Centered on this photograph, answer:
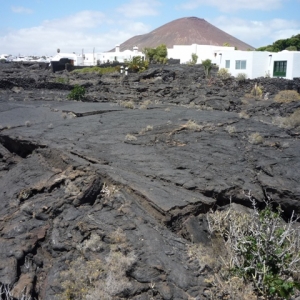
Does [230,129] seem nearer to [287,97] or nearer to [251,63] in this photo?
[287,97]

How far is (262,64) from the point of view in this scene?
135 feet

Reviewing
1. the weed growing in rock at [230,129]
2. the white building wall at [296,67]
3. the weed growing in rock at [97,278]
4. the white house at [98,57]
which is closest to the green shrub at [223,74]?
the white building wall at [296,67]

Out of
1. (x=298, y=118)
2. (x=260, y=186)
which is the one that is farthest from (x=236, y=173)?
(x=298, y=118)

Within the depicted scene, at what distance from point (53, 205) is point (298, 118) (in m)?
9.68

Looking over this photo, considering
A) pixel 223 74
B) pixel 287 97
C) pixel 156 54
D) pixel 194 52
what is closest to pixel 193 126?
pixel 287 97

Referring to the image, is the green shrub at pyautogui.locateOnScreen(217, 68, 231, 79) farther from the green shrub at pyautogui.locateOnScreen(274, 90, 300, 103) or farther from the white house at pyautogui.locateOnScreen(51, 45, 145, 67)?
the white house at pyautogui.locateOnScreen(51, 45, 145, 67)

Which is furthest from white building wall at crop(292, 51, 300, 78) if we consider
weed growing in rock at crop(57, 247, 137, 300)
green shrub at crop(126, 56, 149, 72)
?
weed growing in rock at crop(57, 247, 137, 300)

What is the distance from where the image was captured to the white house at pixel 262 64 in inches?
1526

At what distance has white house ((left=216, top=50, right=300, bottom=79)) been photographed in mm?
38750

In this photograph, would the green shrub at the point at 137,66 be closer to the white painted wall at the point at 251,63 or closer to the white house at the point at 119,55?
the white painted wall at the point at 251,63

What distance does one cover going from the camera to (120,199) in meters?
6.64

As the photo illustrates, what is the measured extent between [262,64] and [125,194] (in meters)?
37.1

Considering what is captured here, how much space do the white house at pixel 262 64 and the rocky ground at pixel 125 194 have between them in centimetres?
2937

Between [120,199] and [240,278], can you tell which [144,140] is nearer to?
[120,199]
